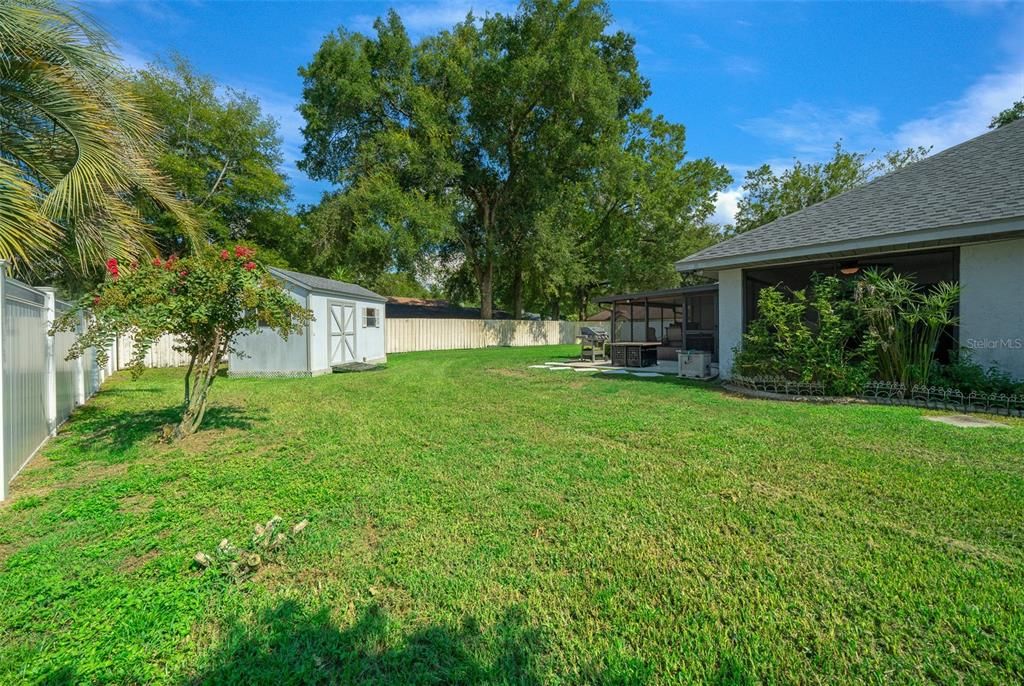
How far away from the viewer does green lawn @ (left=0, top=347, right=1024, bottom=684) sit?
5.91 feet

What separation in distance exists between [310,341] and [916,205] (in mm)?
12458

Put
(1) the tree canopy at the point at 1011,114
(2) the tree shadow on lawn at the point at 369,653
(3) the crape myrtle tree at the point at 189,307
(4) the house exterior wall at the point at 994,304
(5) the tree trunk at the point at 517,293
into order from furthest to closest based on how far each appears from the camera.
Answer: (5) the tree trunk at the point at 517,293, (1) the tree canopy at the point at 1011,114, (4) the house exterior wall at the point at 994,304, (3) the crape myrtle tree at the point at 189,307, (2) the tree shadow on lawn at the point at 369,653

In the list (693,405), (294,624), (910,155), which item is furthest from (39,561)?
(910,155)

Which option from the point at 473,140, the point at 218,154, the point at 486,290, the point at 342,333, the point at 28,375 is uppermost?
the point at 473,140

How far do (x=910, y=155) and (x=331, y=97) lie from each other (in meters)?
28.9

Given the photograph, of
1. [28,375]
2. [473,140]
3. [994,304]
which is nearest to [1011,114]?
[994,304]

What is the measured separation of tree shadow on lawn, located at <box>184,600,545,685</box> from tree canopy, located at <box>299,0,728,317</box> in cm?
1913

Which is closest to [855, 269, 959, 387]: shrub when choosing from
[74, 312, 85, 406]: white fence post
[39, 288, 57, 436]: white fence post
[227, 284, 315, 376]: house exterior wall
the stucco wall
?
the stucco wall

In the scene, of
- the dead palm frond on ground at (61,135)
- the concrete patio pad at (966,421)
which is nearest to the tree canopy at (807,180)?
the concrete patio pad at (966,421)

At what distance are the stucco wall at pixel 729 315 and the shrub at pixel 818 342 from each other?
1.24 metres

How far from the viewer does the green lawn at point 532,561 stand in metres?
1.80

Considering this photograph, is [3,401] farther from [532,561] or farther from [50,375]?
[532,561]

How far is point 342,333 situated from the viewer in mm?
12281

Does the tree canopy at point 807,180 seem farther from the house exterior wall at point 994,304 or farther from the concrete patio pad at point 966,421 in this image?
the concrete patio pad at point 966,421
